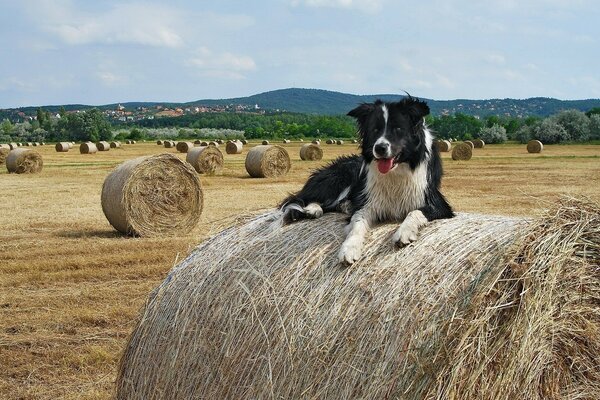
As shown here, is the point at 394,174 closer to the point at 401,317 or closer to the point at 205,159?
the point at 401,317

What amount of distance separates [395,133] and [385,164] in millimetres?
182

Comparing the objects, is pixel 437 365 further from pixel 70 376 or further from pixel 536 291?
pixel 70 376

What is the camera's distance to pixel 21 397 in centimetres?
571

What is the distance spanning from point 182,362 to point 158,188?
9.69 meters

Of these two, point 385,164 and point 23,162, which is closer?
point 385,164

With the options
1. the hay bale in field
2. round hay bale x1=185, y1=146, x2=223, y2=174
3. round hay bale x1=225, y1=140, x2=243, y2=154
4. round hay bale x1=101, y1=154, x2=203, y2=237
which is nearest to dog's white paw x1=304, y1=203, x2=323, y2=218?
the hay bale in field

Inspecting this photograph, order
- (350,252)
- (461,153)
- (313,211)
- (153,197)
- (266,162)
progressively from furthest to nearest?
(461,153), (266,162), (153,197), (313,211), (350,252)

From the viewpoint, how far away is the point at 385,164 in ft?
13.9

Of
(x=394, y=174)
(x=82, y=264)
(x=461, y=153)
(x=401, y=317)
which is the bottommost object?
(x=461, y=153)

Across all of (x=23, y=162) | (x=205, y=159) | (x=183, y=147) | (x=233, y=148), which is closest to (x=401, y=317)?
(x=205, y=159)

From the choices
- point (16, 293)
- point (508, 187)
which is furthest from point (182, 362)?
point (508, 187)

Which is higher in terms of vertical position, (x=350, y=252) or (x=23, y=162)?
(x=350, y=252)

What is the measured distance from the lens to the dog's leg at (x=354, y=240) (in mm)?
3920

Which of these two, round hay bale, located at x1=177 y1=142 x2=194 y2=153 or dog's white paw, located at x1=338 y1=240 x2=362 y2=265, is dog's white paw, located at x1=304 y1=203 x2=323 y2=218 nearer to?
dog's white paw, located at x1=338 y1=240 x2=362 y2=265
